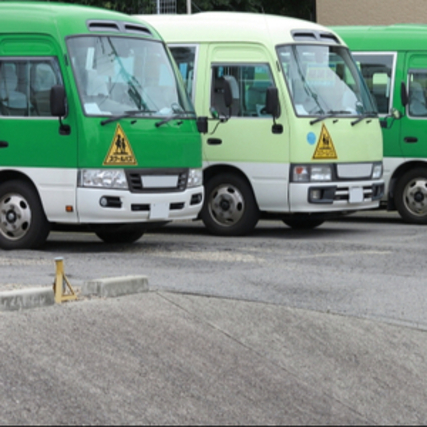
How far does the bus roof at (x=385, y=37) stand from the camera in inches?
687

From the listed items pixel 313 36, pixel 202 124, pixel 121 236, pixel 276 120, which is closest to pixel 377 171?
pixel 276 120

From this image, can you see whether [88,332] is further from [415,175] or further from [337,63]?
[415,175]

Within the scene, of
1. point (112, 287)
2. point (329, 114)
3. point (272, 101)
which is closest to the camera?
point (112, 287)

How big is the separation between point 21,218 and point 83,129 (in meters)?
1.21

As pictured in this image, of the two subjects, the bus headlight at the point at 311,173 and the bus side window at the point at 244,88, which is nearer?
the bus headlight at the point at 311,173

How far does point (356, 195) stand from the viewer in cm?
1523

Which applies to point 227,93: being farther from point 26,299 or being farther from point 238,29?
point 26,299

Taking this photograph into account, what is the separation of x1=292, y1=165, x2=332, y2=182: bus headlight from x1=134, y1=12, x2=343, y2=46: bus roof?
1556 millimetres

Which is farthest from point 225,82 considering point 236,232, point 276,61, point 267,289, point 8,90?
point 267,289

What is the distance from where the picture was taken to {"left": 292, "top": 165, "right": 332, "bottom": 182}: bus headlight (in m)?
14.9

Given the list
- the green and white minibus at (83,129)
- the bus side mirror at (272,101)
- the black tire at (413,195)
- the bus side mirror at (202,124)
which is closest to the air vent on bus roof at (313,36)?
the bus side mirror at (272,101)

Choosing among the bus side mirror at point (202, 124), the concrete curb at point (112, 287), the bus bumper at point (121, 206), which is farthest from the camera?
the bus side mirror at point (202, 124)

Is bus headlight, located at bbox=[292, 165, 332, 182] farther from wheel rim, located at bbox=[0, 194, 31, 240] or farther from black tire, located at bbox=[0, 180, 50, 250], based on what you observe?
wheel rim, located at bbox=[0, 194, 31, 240]

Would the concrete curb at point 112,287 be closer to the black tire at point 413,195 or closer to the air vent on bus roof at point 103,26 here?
the air vent on bus roof at point 103,26
